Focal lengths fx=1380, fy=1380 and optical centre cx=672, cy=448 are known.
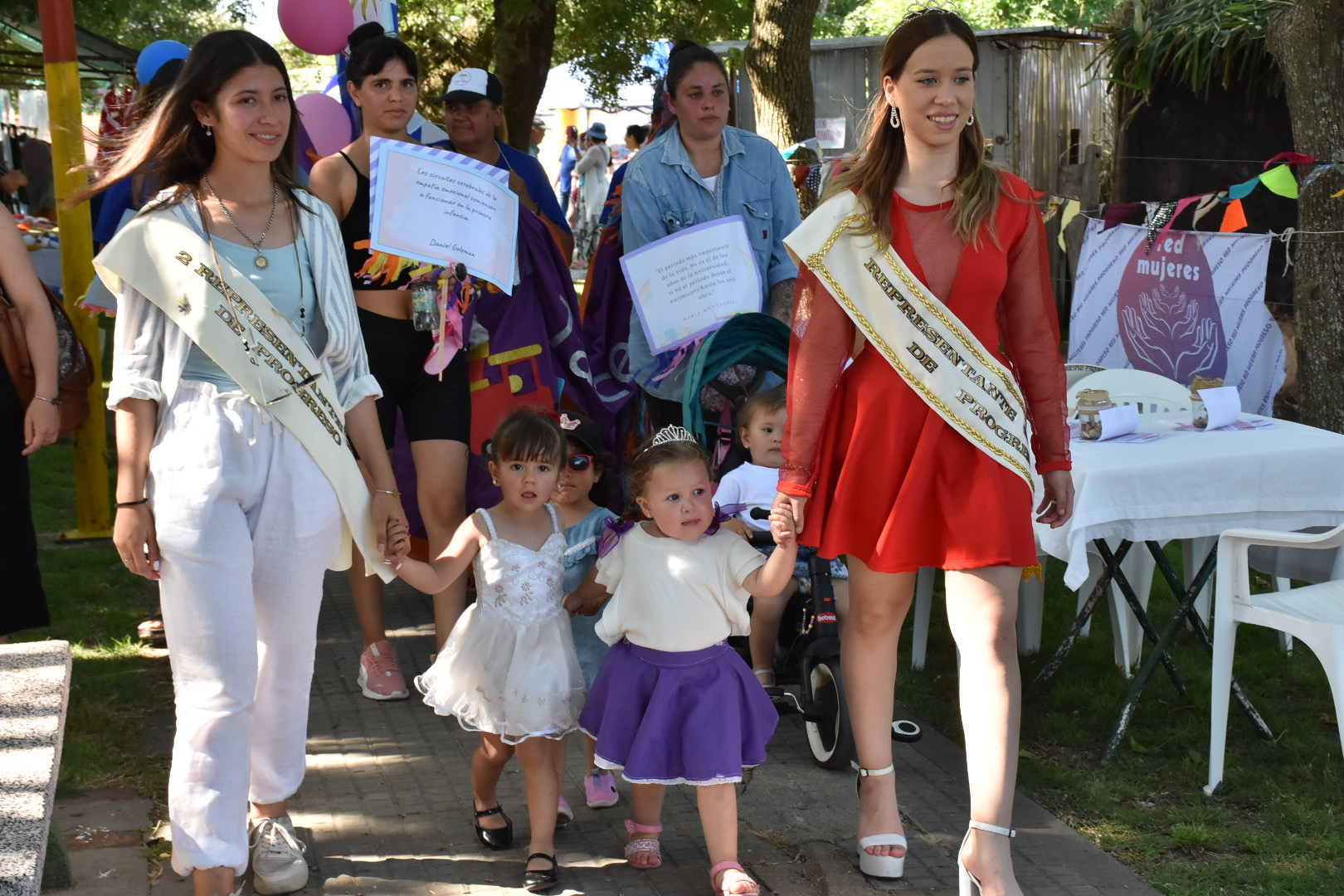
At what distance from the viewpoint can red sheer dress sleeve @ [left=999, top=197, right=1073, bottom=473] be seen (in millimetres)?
3287

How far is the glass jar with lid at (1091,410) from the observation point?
4.73m

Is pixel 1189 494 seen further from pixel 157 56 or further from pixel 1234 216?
pixel 157 56

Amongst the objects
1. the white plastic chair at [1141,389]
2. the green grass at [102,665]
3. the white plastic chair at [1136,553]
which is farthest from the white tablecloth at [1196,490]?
the green grass at [102,665]

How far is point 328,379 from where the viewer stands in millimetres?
3250

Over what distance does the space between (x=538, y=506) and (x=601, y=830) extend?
948 mm

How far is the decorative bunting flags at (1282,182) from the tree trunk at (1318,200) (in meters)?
0.06

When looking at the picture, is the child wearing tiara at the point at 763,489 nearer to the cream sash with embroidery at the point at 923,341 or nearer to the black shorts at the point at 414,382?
the black shorts at the point at 414,382

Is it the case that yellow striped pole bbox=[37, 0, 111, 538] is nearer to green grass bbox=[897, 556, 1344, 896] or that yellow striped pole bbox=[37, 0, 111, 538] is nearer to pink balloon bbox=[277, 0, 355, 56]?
pink balloon bbox=[277, 0, 355, 56]

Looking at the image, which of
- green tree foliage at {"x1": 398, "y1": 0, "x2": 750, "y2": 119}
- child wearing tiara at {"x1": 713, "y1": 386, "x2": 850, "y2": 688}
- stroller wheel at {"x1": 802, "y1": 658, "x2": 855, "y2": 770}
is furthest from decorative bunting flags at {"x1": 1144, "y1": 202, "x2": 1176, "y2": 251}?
green tree foliage at {"x1": 398, "y1": 0, "x2": 750, "y2": 119}

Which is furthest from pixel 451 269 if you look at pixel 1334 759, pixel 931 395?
pixel 1334 759

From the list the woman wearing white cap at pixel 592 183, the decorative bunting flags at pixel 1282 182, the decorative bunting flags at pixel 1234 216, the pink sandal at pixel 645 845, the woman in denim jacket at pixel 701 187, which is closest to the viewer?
the pink sandal at pixel 645 845

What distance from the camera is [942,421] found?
10.7 ft

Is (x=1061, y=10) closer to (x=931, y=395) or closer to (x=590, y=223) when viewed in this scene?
(x=590, y=223)

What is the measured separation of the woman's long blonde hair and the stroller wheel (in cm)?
157
